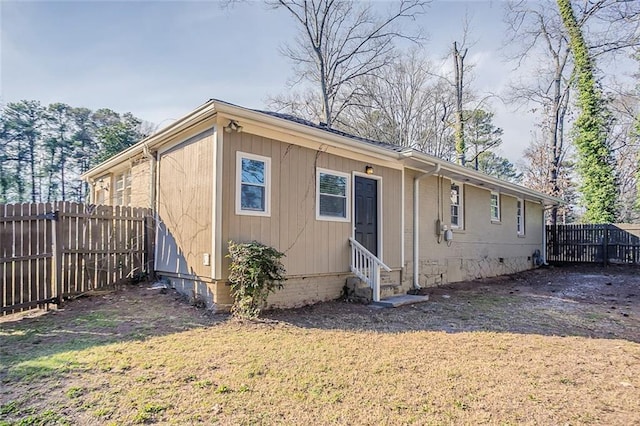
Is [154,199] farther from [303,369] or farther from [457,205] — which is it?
[457,205]

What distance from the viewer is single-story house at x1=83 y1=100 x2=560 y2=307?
5.77 meters

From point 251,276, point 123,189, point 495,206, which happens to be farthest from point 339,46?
point 251,276

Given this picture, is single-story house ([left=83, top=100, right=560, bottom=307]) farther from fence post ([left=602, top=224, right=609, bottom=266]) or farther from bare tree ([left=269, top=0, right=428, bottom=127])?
bare tree ([left=269, top=0, right=428, bottom=127])

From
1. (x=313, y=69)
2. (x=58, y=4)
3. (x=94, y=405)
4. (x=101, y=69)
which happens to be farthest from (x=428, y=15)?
(x=94, y=405)

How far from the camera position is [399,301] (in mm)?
7121

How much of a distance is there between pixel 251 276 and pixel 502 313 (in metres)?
4.60

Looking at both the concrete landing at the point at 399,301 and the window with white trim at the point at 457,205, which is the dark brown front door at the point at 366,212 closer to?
the concrete landing at the point at 399,301

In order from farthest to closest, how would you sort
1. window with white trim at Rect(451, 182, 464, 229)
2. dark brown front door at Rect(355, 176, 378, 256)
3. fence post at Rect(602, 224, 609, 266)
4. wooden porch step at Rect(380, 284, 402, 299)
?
fence post at Rect(602, 224, 609, 266), window with white trim at Rect(451, 182, 464, 229), dark brown front door at Rect(355, 176, 378, 256), wooden porch step at Rect(380, 284, 402, 299)

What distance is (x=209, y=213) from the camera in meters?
5.75

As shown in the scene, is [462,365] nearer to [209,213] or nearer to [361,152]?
[209,213]

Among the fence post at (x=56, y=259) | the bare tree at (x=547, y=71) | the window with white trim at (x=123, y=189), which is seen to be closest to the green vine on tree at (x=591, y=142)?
the bare tree at (x=547, y=71)

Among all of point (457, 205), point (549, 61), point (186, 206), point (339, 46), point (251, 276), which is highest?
point (339, 46)

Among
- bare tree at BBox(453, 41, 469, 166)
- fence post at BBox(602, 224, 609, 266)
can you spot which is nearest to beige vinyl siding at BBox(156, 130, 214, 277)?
fence post at BBox(602, 224, 609, 266)

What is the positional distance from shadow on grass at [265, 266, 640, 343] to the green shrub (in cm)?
47
